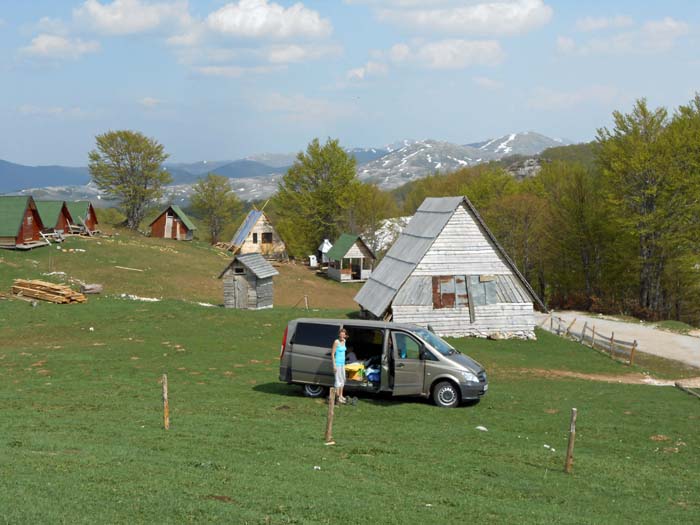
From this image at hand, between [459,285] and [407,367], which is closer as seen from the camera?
[407,367]

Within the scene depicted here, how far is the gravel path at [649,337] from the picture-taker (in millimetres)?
38469

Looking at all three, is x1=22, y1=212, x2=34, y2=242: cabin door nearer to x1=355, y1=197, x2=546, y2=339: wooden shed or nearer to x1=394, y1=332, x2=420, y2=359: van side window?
x1=355, y1=197, x2=546, y2=339: wooden shed

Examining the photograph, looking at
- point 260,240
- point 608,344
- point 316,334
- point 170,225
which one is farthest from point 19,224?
point 608,344

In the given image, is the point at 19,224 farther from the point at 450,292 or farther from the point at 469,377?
the point at 469,377

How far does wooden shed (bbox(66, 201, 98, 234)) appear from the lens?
247ft

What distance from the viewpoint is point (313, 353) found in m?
19.9

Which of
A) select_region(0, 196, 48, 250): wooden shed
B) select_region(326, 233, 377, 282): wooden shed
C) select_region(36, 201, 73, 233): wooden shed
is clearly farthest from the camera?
select_region(326, 233, 377, 282): wooden shed

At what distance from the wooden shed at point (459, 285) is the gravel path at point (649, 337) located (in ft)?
29.1

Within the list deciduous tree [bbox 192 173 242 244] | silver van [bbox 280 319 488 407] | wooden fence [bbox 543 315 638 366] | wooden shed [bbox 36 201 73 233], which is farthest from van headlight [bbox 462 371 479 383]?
deciduous tree [bbox 192 173 242 244]

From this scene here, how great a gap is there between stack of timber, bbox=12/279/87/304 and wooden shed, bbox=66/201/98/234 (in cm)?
3349

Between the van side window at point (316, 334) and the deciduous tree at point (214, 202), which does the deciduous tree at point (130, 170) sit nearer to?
the deciduous tree at point (214, 202)

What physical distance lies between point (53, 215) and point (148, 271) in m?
17.2

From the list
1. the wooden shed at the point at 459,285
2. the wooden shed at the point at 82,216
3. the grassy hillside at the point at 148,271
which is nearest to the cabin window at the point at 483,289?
the wooden shed at the point at 459,285

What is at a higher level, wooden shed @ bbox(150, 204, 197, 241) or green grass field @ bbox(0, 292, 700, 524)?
wooden shed @ bbox(150, 204, 197, 241)
